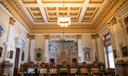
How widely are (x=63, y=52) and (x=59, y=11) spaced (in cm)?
967

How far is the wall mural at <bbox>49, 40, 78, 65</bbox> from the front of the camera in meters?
18.1

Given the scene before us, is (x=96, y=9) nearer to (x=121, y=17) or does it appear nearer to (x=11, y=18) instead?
(x=121, y=17)

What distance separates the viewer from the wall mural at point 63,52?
1812 cm

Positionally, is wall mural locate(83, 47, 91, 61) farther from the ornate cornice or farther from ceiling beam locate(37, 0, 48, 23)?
ceiling beam locate(37, 0, 48, 23)

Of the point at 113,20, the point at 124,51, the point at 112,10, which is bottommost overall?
the point at 124,51

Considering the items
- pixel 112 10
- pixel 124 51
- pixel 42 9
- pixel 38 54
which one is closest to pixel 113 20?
pixel 112 10

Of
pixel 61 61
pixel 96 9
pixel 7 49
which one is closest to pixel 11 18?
pixel 7 49

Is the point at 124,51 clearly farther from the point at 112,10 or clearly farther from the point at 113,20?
the point at 112,10

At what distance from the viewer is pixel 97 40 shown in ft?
40.7

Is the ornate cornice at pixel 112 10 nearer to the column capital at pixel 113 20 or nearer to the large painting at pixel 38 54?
the column capital at pixel 113 20

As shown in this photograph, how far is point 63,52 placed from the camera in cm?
1858

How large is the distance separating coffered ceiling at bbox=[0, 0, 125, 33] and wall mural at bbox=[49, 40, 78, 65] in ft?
20.4

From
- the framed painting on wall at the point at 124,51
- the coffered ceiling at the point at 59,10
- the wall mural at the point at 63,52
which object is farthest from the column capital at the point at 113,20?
the wall mural at the point at 63,52

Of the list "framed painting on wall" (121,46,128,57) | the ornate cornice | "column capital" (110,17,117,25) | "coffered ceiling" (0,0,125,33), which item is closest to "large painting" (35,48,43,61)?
"coffered ceiling" (0,0,125,33)
